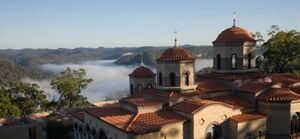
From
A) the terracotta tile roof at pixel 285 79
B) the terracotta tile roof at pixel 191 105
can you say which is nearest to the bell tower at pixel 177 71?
the terracotta tile roof at pixel 191 105

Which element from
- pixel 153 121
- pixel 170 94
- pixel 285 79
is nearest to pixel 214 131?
pixel 170 94

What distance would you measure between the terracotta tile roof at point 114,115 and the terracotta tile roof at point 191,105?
349 centimetres

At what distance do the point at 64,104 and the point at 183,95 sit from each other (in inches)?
1075

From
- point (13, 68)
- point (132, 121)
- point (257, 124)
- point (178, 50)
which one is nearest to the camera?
point (132, 121)

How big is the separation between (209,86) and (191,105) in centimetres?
441

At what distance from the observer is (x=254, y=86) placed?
26.2m

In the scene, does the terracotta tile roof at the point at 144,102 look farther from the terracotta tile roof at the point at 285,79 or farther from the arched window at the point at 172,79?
the terracotta tile roof at the point at 285,79

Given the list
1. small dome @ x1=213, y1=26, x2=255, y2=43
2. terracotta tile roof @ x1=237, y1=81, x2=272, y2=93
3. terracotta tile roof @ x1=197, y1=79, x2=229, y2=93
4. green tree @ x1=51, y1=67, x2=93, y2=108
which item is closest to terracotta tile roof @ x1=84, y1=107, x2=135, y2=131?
terracotta tile roof @ x1=197, y1=79, x2=229, y2=93

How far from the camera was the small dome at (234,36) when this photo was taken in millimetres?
28391

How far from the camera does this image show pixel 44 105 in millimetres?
46062

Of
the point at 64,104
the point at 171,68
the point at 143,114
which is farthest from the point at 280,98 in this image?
the point at 64,104

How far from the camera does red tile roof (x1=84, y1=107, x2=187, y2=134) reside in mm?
20641

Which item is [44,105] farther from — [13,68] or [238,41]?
[13,68]

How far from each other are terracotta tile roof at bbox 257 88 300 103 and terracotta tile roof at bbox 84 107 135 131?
10.2 m
